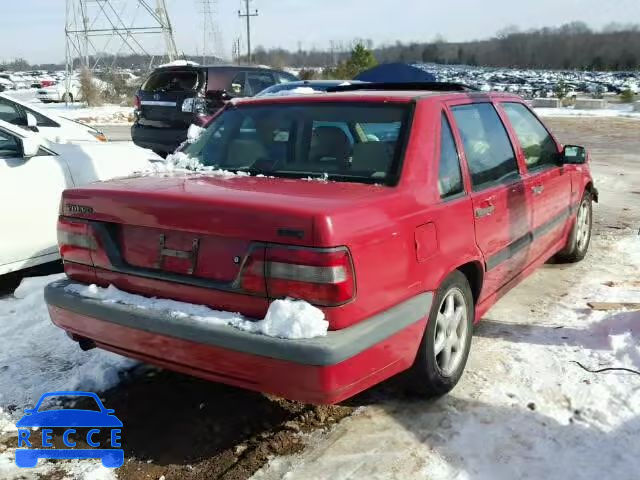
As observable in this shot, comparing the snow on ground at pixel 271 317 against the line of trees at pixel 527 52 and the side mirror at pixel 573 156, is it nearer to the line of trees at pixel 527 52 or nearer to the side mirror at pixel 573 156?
the side mirror at pixel 573 156

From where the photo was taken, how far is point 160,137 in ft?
35.1

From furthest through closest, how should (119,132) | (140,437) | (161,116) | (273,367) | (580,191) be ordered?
(119,132), (161,116), (580,191), (140,437), (273,367)

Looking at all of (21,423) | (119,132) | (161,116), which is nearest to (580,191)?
(21,423)

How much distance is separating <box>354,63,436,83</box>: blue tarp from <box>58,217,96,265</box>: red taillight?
18456mm

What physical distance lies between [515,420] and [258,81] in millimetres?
10050

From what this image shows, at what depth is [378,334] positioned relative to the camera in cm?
265

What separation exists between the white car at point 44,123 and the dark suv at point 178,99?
2423mm

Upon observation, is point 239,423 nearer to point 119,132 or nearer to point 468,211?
point 468,211

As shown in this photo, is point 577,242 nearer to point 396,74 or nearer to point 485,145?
point 485,145

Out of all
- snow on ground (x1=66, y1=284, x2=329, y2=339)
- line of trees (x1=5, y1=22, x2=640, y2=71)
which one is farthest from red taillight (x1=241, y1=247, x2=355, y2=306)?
line of trees (x1=5, y1=22, x2=640, y2=71)

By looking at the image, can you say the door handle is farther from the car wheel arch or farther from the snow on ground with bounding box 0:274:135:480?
the car wheel arch

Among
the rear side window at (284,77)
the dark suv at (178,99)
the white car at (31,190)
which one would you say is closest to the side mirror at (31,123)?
the white car at (31,190)

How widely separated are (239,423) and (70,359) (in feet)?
4.51

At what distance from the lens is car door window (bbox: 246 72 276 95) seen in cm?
1184
